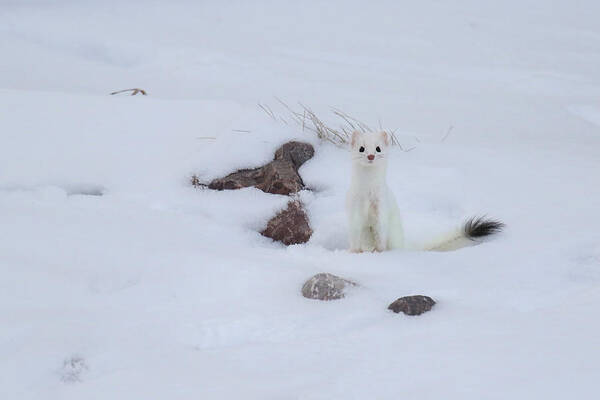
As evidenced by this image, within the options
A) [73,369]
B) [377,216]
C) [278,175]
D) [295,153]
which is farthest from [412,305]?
[295,153]

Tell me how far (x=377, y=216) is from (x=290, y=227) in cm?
42

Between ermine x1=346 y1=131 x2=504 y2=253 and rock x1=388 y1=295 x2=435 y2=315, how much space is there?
0.56 m

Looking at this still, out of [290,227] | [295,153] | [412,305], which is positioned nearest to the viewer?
[412,305]

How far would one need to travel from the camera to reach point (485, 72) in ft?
16.3

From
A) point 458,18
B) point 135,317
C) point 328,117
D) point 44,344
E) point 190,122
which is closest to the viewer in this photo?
point 44,344

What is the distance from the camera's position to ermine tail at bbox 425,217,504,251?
91.4 inches

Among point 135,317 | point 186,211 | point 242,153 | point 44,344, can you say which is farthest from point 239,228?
point 44,344

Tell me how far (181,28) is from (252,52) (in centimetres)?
82

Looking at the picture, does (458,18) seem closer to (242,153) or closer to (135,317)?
(242,153)

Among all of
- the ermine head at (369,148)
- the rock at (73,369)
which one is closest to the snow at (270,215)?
the rock at (73,369)

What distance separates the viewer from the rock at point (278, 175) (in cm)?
280

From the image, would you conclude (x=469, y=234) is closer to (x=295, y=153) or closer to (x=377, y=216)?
(x=377, y=216)

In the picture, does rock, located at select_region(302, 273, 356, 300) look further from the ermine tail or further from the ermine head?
the ermine tail

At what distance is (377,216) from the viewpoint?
233 cm
